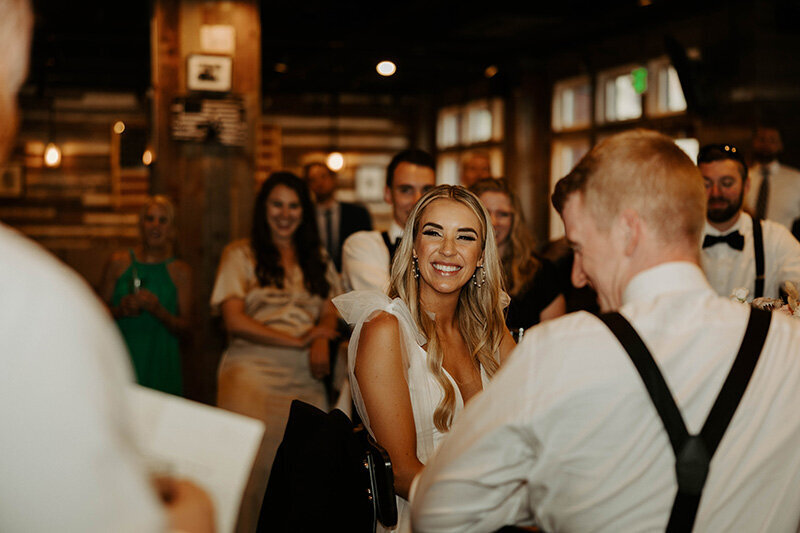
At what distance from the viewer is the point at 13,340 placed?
80 centimetres

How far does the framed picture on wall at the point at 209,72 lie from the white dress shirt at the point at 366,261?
7.70ft

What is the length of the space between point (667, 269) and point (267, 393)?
2833 mm

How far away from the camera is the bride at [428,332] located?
7.73ft

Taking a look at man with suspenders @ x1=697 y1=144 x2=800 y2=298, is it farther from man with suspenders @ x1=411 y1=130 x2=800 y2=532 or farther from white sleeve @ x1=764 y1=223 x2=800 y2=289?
man with suspenders @ x1=411 y1=130 x2=800 y2=532

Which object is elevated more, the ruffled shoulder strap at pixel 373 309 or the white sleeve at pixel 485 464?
the ruffled shoulder strap at pixel 373 309

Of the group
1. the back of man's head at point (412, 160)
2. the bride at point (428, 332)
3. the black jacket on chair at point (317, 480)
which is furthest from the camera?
the back of man's head at point (412, 160)

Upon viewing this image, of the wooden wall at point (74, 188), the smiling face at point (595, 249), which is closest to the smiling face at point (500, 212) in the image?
the smiling face at point (595, 249)

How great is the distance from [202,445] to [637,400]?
0.75m

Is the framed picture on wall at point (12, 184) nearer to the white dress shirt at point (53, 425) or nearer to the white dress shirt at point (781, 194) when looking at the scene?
the white dress shirt at point (781, 194)

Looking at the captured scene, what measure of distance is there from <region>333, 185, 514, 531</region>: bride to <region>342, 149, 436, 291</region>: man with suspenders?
830 millimetres

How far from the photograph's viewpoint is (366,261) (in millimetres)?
3789

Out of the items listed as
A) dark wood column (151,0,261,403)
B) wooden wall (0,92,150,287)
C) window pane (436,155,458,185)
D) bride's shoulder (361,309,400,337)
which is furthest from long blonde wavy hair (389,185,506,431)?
window pane (436,155,458,185)

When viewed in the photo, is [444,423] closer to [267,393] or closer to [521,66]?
[267,393]

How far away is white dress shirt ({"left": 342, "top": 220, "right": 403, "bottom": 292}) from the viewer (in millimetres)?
3688
